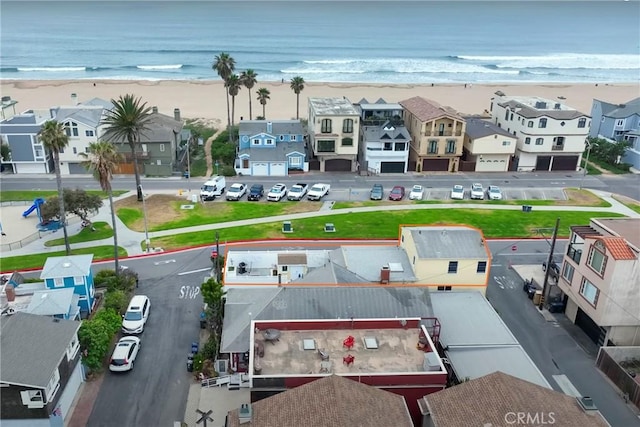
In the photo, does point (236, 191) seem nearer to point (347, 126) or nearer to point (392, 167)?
point (347, 126)

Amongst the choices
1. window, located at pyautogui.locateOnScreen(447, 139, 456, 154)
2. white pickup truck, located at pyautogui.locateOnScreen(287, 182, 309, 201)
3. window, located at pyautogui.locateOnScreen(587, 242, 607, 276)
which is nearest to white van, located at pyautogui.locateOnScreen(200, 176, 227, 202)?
white pickup truck, located at pyautogui.locateOnScreen(287, 182, 309, 201)

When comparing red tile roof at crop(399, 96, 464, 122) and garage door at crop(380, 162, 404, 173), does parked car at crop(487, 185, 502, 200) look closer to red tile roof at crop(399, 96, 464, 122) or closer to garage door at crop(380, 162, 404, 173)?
red tile roof at crop(399, 96, 464, 122)

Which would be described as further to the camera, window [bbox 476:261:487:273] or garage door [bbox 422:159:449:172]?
garage door [bbox 422:159:449:172]

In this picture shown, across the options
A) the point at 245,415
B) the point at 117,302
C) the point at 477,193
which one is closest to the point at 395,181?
the point at 477,193

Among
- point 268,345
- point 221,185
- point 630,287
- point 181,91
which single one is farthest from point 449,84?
point 268,345

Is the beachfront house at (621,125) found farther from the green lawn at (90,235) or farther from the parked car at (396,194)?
the green lawn at (90,235)

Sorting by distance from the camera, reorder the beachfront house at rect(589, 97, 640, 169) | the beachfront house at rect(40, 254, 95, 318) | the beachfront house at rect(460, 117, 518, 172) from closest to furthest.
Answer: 1. the beachfront house at rect(40, 254, 95, 318)
2. the beachfront house at rect(460, 117, 518, 172)
3. the beachfront house at rect(589, 97, 640, 169)
